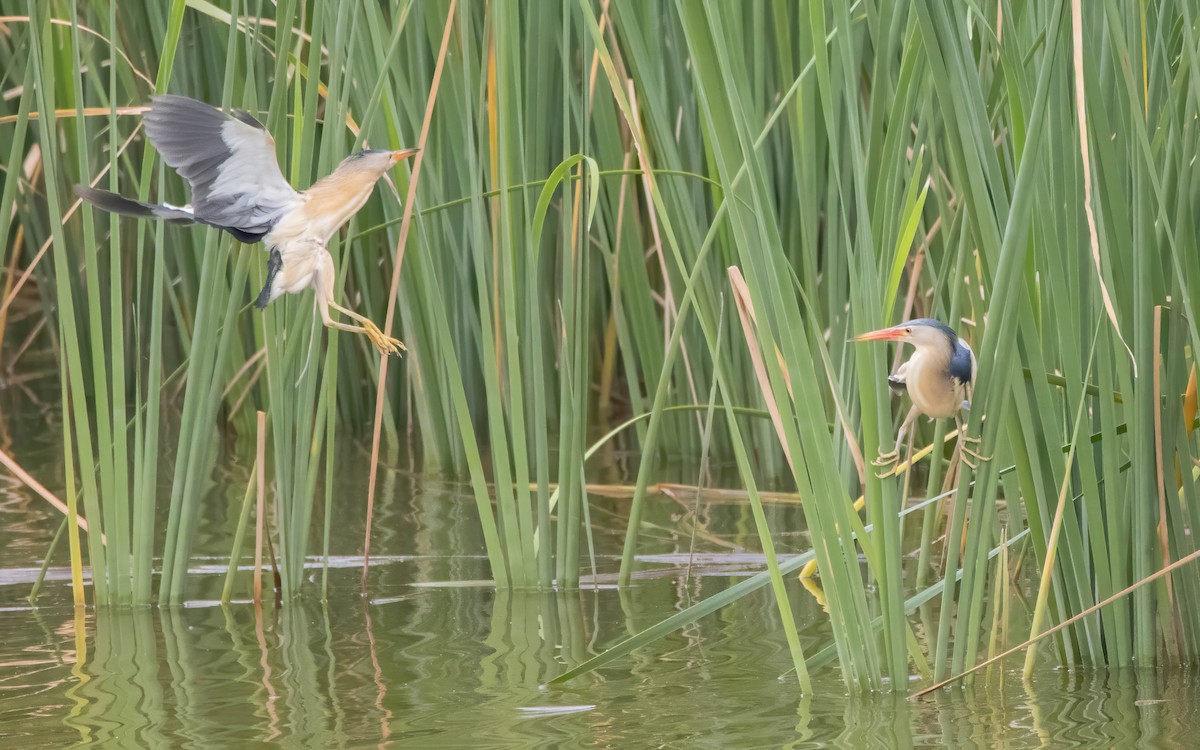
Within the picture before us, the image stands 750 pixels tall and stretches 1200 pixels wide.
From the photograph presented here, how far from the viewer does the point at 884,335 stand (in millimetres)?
2012

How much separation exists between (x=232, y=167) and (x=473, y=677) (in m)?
1.00

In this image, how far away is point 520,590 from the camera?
3.20m

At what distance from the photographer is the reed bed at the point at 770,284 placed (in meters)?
2.12

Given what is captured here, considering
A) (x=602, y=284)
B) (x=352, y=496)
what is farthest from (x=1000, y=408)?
(x=602, y=284)

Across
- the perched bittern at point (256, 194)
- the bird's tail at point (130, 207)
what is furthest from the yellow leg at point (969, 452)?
the bird's tail at point (130, 207)

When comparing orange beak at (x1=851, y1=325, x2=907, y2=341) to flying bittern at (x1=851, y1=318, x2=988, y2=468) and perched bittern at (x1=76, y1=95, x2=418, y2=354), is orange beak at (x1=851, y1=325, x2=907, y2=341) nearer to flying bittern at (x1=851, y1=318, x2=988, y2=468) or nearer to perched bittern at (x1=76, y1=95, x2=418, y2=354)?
flying bittern at (x1=851, y1=318, x2=988, y2=468)

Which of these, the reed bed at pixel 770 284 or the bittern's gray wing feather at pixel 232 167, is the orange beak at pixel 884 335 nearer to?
the reed bed at pixel 770 284

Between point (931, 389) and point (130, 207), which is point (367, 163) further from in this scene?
point (931, 389)

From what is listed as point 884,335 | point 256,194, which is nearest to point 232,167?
point 256,194

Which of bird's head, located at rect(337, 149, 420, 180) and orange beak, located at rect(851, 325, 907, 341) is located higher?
bird's head, located at rect(337, 149, 420, 180)

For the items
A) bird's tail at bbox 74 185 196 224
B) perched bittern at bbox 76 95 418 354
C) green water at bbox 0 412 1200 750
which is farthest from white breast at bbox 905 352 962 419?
bird's tail at bbox 74 185 196 224

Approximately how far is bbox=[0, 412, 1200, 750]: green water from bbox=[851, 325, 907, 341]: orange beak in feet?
1.87

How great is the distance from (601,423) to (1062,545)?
3.08 meters

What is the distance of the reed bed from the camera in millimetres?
2119
